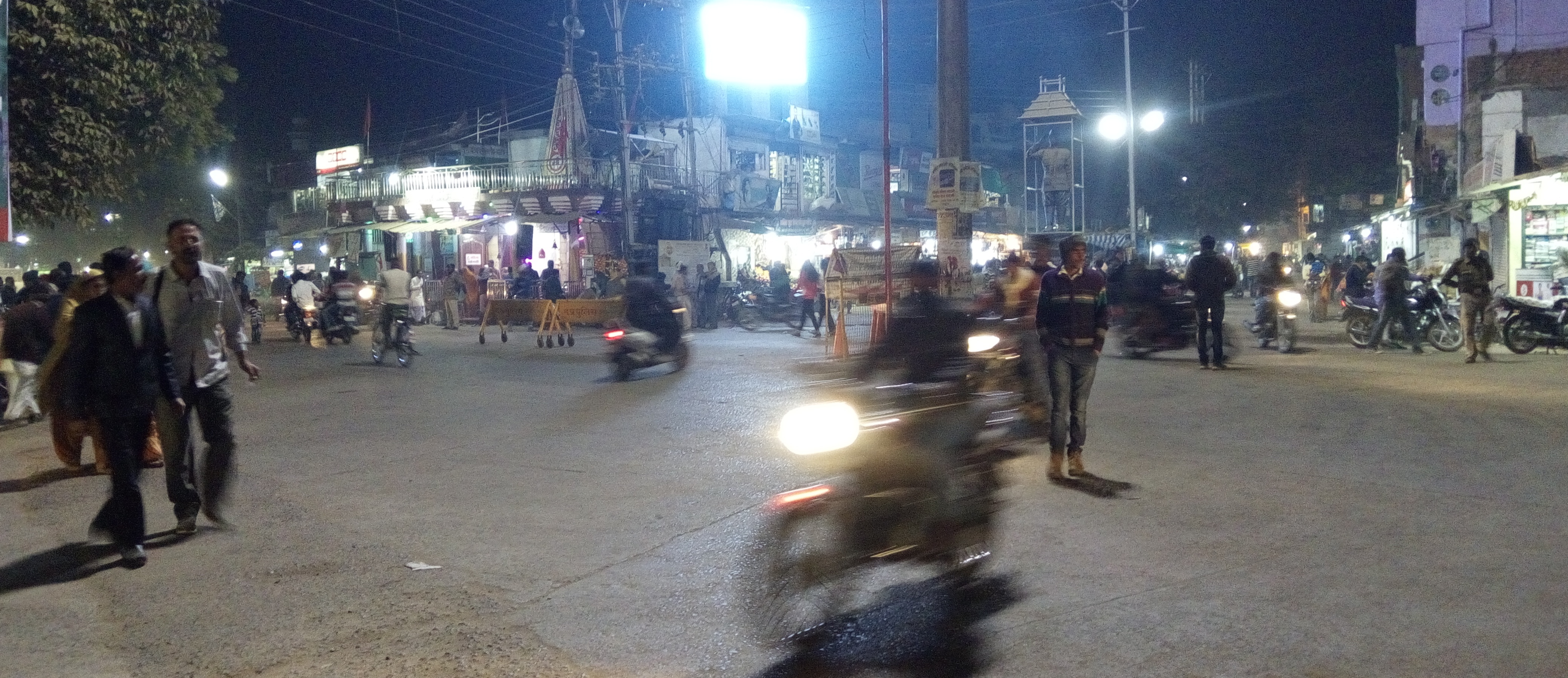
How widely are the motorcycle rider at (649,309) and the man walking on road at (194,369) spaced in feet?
27.4

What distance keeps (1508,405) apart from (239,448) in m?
11.8

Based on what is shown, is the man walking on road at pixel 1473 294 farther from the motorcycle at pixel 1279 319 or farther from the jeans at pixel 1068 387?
the jeans at pixel 1068 387

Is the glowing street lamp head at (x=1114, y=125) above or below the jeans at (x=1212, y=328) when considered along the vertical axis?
above

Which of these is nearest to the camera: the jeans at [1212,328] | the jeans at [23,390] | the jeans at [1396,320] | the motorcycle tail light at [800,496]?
the motorcycle tail light at [800,496]

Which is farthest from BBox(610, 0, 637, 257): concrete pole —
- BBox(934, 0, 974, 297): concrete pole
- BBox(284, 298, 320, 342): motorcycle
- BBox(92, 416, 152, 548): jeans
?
BBox(92, 416, 152, 548): jeans

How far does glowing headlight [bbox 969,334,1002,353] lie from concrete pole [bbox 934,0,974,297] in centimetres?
1093

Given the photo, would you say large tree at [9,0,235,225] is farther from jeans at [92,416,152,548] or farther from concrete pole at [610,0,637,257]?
concrete pole at [610,0,637,257]

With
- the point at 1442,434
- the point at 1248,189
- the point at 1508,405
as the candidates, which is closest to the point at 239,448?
the point at 1442,434

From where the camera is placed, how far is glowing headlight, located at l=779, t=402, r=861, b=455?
4809mm

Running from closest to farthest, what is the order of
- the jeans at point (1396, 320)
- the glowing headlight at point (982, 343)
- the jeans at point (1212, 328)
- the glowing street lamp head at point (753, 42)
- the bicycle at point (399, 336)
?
the glowing headlight at point (982, 343), the jeans at point (1212, 328), the jeans at point (1396, 320), the bicycle at point (399, 336), the glowing street lamp head at point (753, 42)

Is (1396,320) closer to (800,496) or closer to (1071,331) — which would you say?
(1071,331)

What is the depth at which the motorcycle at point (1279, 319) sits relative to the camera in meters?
16.9

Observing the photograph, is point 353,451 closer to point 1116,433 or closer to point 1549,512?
point 1116,433

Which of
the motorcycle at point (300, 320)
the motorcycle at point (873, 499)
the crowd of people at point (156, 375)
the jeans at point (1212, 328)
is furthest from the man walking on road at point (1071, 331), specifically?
the motorcycle at point (300, 320)
